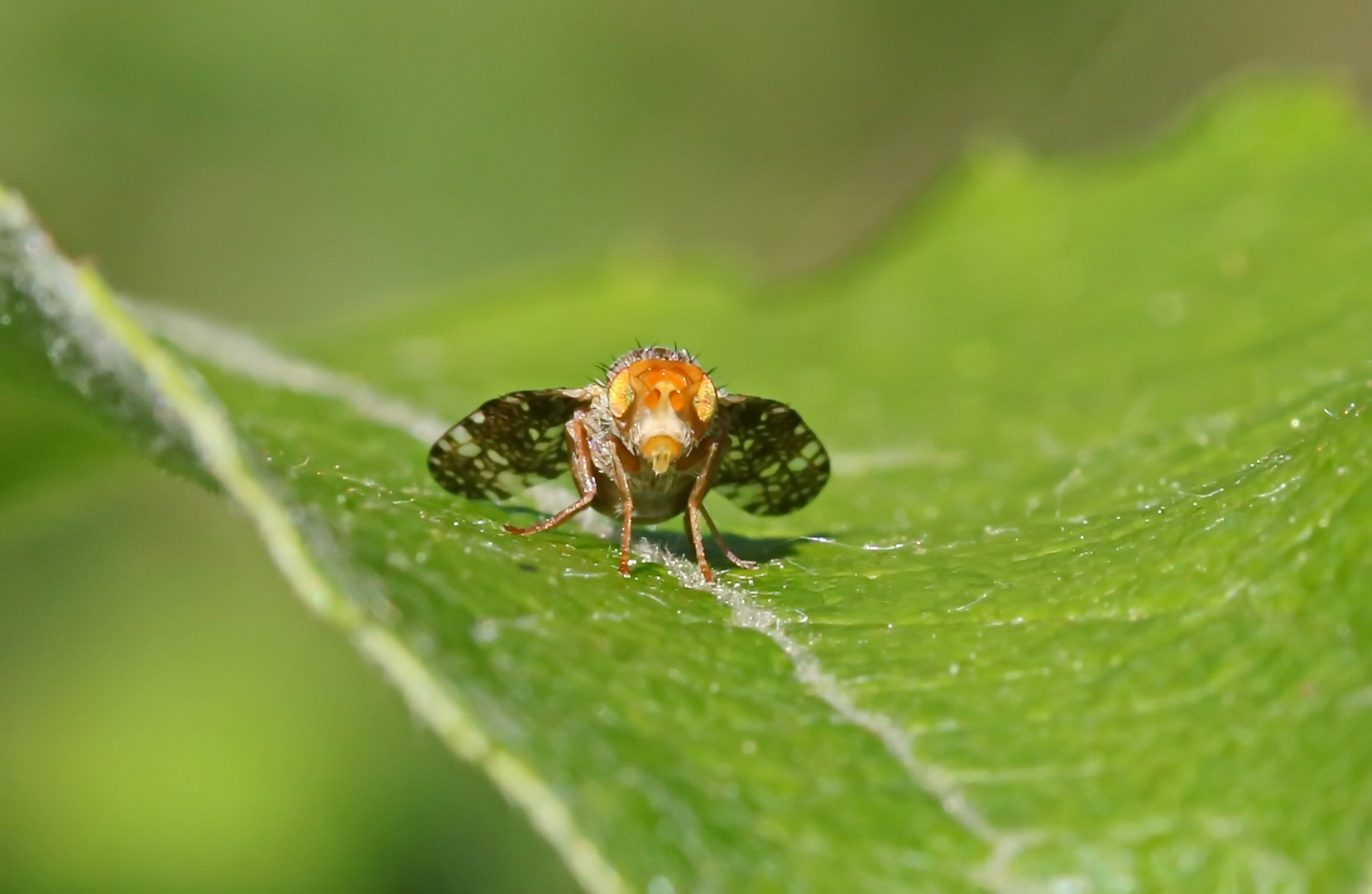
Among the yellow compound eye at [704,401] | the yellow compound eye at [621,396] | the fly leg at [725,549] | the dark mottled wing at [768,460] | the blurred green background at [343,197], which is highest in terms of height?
the blurred green background at [343,197]

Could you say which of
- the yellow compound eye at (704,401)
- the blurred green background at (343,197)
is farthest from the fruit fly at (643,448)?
the blurred green background at (343,197)

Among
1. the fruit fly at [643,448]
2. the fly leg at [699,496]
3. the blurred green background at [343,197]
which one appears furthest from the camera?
the blurred green background at [343,197]

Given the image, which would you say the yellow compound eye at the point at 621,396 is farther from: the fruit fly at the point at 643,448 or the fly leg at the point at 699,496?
the fly leg at the point at 699,496

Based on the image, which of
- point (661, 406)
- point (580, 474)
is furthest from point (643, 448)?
point (580, 474)

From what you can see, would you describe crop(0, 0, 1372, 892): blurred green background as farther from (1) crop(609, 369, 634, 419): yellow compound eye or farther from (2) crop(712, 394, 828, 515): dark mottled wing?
(2) crop(712, 394, 828, 515): dark mottled wing

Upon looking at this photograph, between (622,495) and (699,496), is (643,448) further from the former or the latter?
(699,496)

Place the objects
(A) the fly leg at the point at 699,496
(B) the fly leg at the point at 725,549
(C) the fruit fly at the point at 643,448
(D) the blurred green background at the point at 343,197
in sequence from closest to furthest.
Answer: (B) the fly leg at the point at 725,549 → (C) the fruit fly at the point at 643,448 → (A) the fly leg at the point at 699,496 → (D) the blurred green background at the point at 343,197

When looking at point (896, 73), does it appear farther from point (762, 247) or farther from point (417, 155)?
point (417, 155)
